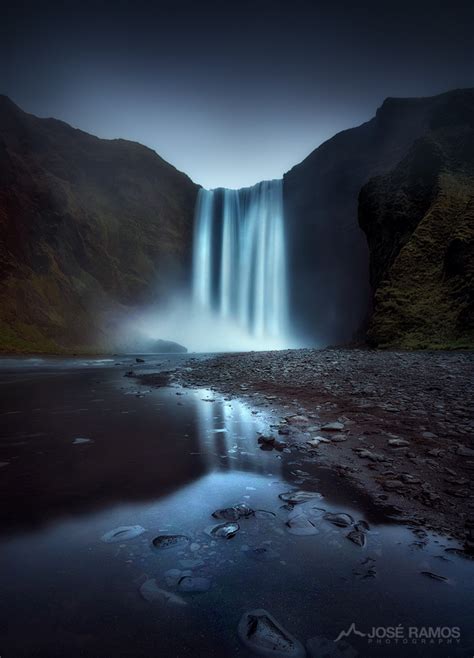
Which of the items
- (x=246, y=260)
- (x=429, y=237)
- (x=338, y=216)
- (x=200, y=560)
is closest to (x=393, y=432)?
(x=200, y=560)

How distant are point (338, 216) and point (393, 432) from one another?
46.3m

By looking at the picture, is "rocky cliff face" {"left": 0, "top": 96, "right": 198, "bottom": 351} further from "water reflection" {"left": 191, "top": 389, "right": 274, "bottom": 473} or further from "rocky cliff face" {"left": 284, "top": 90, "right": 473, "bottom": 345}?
"water reflection" {"left": 191, "top": 389, "right": 274, "bottom": 473}

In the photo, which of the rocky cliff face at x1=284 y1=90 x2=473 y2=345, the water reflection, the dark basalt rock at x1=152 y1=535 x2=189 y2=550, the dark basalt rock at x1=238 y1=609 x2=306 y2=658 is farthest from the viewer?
the rocky cliff face at x1=284 y1=90 x2=473 y2=345

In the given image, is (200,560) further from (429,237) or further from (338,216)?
(338,216)

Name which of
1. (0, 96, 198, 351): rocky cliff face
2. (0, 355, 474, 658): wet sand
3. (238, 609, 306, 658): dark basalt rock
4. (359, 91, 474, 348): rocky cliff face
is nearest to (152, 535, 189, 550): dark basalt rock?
(0, 355, 474, 658): wet sand

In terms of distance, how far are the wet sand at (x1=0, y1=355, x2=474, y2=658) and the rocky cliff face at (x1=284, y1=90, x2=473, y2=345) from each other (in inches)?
1480

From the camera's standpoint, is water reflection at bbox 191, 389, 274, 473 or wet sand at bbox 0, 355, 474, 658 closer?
wet sand at bbox 0, 355, 474, 658

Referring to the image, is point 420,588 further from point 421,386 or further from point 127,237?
point 127,237

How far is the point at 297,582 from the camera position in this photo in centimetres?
174

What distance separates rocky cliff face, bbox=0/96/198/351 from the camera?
111 feet

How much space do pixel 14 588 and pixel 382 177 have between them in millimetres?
31228

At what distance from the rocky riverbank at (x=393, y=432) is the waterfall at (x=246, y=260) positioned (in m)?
41.9

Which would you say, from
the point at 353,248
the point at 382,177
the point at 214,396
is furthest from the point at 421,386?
the point at 353,248

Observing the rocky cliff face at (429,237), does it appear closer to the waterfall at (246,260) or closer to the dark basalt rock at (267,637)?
the dark basalt rock at (267,637)
